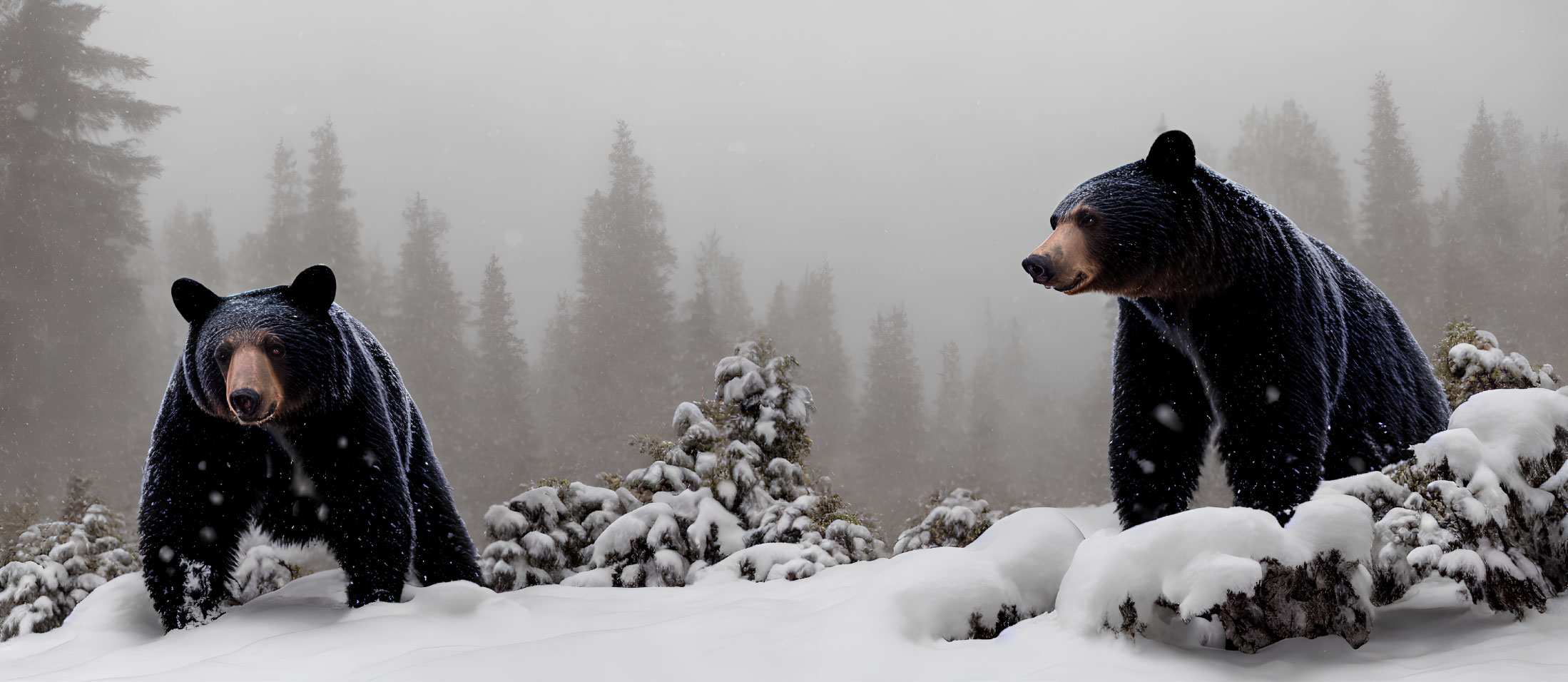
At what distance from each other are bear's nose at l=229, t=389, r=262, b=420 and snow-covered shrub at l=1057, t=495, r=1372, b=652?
303 centimetres

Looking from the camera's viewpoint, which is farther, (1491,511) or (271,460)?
(271,460)

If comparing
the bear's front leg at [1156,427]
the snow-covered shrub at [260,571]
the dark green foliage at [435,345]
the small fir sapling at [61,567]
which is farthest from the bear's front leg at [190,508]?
the dark green foliage at [435,345]

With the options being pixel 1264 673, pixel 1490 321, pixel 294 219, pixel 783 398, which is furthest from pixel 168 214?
pixel 1490 321

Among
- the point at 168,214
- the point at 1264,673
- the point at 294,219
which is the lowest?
the point at 1264,673

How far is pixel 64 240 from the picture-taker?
18000 mm

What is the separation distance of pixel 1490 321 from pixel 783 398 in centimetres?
2472

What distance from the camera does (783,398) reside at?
22.7 feet

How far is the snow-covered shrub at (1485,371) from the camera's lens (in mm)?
5477

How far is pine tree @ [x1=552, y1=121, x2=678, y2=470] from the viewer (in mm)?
24844

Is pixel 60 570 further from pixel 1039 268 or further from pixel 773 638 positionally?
pixel 1039 268

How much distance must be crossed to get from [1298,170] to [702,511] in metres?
27.5

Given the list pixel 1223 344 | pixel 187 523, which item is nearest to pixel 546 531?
pixel 187 523

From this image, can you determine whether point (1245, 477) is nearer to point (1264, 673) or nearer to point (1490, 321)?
point (1264, 673)

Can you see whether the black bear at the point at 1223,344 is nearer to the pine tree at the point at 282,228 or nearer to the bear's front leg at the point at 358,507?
the bear's front leg at the point at 358,507
